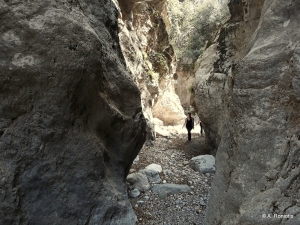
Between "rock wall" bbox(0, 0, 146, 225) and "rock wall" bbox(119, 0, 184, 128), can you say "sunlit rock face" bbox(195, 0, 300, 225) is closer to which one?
"rock wall" bbox(0, 0, 146, 225)

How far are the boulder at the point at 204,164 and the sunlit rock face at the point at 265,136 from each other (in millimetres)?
3956

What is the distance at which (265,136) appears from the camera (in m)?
3.04

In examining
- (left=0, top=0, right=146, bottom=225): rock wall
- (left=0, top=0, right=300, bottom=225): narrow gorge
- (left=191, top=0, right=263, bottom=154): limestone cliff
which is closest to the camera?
(left=0, top=0, right=300, bottom=225): narrow gorge

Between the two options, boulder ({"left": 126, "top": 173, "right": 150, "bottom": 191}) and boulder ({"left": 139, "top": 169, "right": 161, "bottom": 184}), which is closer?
boulder ({"left": 126, "top": 173, "right": 150, "bottom": 191})

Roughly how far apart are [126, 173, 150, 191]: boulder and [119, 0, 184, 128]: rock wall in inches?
207

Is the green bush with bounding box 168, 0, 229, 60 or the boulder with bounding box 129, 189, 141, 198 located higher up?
the green bush with bounding box 168, 0, 229, 60

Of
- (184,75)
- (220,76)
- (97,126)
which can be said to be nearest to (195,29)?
(184,75)

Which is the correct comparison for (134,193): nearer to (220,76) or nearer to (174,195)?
(174,195)

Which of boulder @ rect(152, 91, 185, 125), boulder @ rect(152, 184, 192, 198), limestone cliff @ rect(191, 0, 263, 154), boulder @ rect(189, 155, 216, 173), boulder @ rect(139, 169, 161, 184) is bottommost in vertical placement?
boulder @ rect(152, 91, 185, 125)

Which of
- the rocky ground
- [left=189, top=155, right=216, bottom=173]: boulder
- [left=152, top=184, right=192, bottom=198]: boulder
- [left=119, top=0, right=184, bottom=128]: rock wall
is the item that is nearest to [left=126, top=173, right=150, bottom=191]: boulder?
the rocky ground

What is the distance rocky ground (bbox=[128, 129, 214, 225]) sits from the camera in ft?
16.4

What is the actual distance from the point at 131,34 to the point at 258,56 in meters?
9.36

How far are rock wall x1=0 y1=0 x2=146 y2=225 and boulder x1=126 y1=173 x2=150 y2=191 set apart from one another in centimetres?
191

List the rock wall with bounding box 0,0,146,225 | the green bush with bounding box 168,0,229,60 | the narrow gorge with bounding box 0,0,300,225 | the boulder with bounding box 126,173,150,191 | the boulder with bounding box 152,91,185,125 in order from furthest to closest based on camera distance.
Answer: the green bush with bounding box 168,0,229,60
the boulder with bounding box 152,91,185,125
the boulder with bounding box 126,173,150,191
the rock wall with bounding box 0,0,146,225
the narrow gorge with bounding box 0,0,300,225
